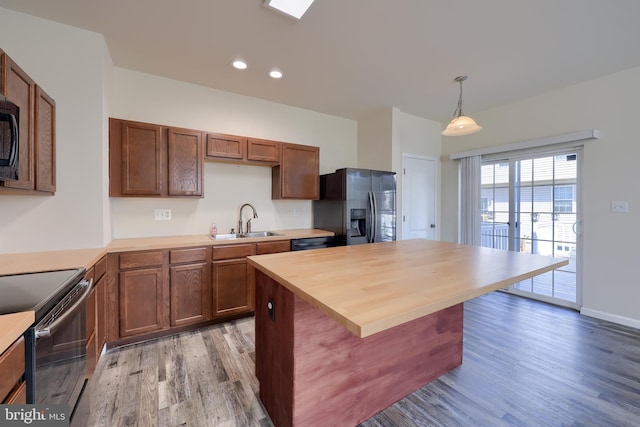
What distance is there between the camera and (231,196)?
344 cm

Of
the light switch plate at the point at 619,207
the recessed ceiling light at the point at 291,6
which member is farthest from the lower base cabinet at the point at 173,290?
the light switch plate at the point at 619,207

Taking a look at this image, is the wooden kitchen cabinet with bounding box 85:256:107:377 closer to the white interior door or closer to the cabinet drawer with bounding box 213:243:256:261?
the cabinet drawer with bounding box 213:243:256:261

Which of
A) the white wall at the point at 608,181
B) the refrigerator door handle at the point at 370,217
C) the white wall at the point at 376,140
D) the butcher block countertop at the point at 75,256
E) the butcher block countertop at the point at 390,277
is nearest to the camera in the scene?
the butcher block countertop at the point at 390,277

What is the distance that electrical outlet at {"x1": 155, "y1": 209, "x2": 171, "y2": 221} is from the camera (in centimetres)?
300

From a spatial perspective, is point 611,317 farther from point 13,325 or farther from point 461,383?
point 13,325

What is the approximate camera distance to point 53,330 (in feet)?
3.57

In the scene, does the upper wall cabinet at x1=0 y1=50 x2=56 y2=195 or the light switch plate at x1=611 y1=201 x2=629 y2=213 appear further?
the light switch plate at x1=611 y1=201 x2=629 y2=213

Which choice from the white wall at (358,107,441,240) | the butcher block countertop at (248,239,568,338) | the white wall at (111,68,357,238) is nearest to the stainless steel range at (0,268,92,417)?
the butcher block countertop at (248,239,568,338)

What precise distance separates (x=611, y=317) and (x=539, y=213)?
4.52 ft

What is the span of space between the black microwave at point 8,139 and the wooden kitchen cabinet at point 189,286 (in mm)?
1246

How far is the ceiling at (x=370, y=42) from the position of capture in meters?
1.97

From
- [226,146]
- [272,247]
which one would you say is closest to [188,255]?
[272,247]

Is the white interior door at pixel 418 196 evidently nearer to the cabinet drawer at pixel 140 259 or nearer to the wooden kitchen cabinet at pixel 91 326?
the cabinet drawer at pixel 140 259

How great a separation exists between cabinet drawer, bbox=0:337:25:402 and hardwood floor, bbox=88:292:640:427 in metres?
0.96
